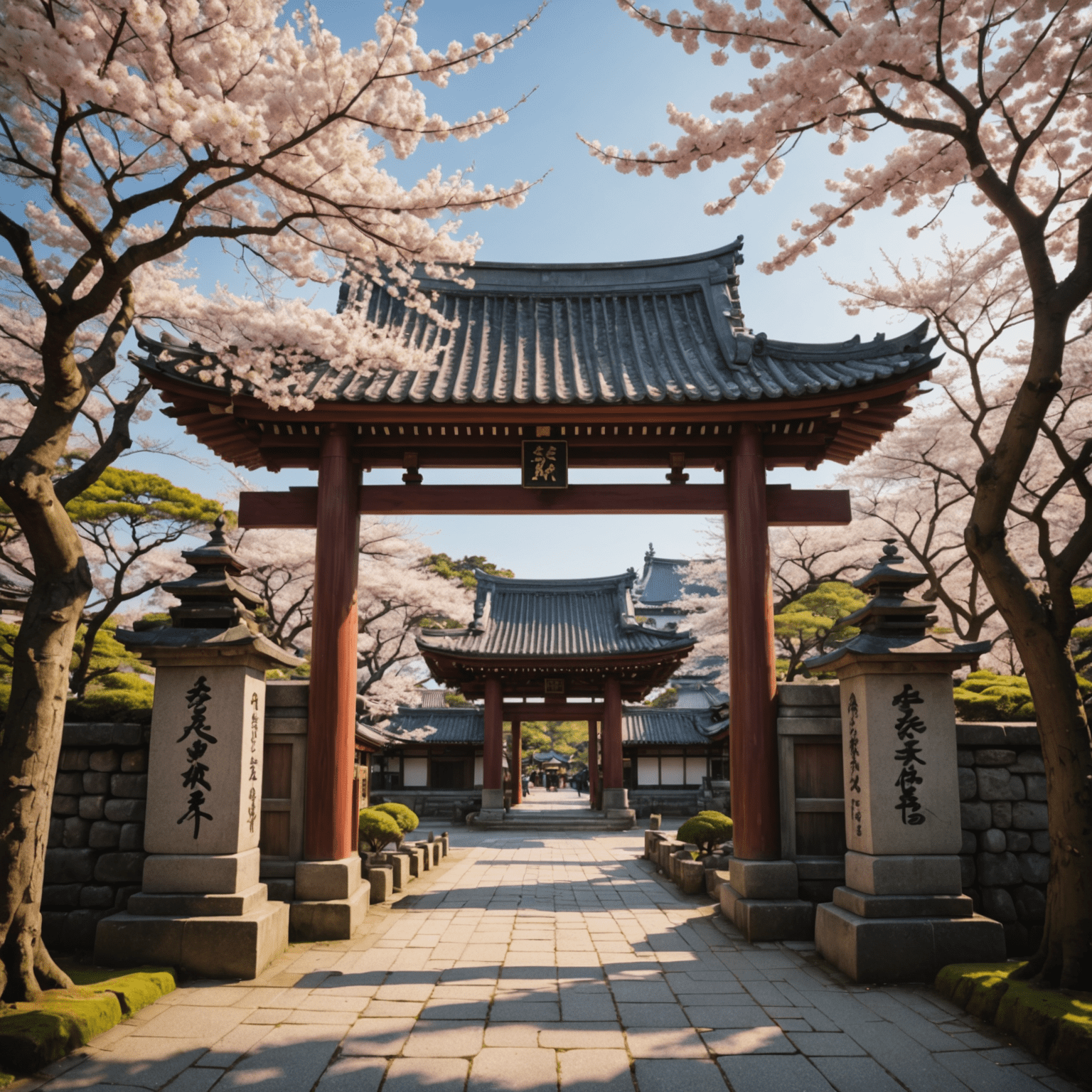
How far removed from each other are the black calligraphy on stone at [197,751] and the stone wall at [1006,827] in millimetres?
6544

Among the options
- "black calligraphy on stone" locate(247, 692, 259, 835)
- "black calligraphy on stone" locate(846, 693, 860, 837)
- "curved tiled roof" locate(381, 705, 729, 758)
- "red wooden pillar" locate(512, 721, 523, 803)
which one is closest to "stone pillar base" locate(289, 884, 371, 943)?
"black calligraphy on stone" locate(247, 692, 259, 835)

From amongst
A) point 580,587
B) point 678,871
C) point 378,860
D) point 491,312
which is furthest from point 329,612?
point 580,587

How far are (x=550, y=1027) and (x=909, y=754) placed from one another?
12.0ft

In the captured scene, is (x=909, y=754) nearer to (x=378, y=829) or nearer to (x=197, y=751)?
(x=197, y=751)

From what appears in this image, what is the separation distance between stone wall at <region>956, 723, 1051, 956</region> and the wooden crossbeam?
9.26 feet

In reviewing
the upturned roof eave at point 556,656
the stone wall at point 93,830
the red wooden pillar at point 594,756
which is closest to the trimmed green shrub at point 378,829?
the stone wall at point 93,830

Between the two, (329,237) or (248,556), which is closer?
(329,237)

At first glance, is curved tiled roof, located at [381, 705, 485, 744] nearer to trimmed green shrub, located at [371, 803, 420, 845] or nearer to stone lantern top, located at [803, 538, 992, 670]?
trimmed green shrub, located at [371, 803, 420, 845]

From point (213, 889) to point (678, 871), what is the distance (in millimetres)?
6734

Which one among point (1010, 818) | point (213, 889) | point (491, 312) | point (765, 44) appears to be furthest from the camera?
point (491, 312)

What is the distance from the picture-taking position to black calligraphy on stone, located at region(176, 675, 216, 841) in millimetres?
6340

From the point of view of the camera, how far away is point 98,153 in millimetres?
6422

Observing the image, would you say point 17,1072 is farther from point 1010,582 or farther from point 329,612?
point 1010,582

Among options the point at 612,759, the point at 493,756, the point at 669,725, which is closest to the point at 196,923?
the point at 493,756
